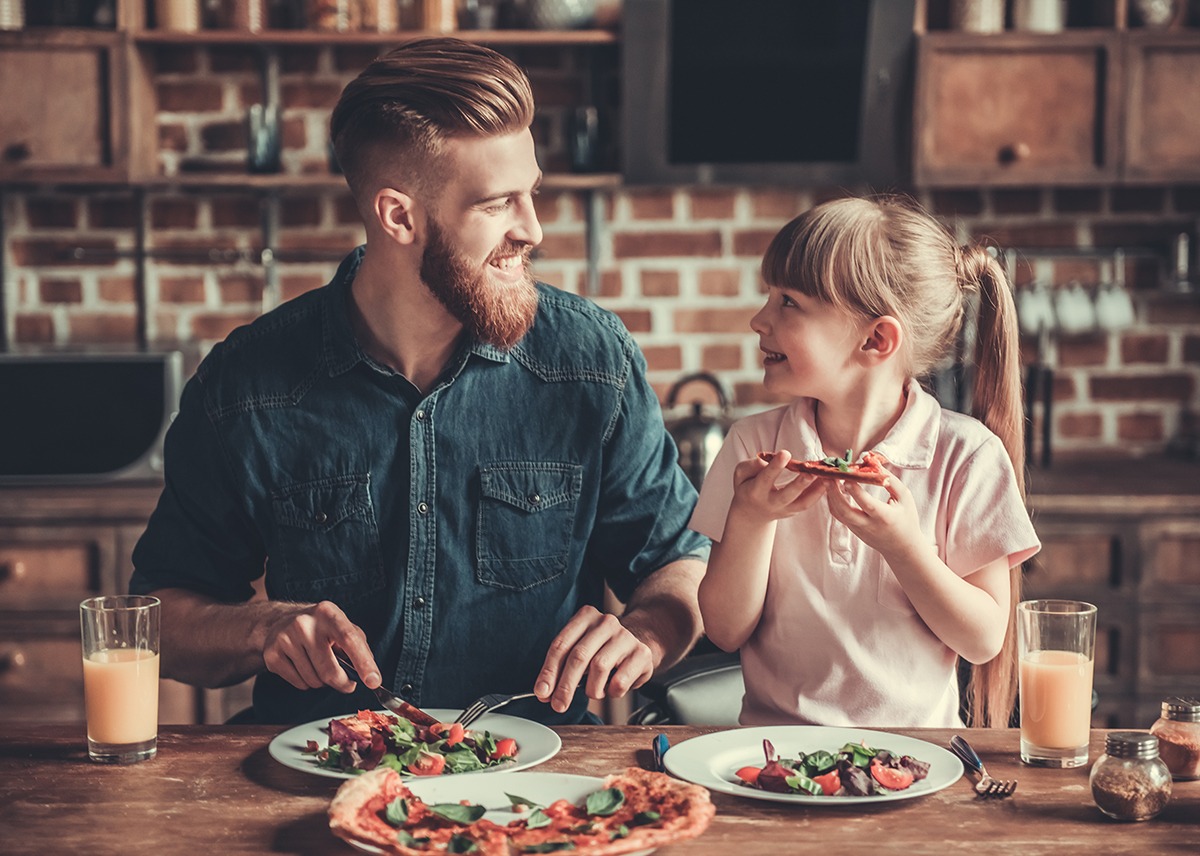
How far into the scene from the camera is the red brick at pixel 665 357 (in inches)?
135

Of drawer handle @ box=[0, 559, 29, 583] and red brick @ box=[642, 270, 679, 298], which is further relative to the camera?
red brick @ box=[642, 270, 679, 298]

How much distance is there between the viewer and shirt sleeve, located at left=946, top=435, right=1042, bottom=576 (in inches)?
61.4

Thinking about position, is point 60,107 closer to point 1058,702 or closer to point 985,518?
point 985,518

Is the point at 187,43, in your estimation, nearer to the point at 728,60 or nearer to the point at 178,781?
the point at 728,60

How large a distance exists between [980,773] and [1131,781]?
148mm

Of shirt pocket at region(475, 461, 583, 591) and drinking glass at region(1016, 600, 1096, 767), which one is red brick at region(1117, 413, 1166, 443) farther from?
drinking glass at region(1016, 600, 1096, 767)

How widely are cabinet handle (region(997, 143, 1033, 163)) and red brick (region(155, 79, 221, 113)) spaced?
6.18 feet

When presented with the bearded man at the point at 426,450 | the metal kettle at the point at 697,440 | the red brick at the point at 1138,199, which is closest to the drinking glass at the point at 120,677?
the bearded man at the point at 426,450

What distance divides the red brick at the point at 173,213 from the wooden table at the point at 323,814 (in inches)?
90.1

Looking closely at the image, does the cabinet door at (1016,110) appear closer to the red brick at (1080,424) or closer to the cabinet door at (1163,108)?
the cabinet door at (1163,108)

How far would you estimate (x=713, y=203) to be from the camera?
3.41 m

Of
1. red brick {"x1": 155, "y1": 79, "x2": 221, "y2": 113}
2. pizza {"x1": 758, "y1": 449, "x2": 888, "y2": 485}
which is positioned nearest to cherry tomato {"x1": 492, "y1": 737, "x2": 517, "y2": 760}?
pizza {"x1": 758, "y1": 449, "x2": 888, "y2": 485}

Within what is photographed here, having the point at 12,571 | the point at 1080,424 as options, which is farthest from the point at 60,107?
the point at 1080,424

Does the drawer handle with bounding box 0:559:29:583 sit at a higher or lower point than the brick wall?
lower
